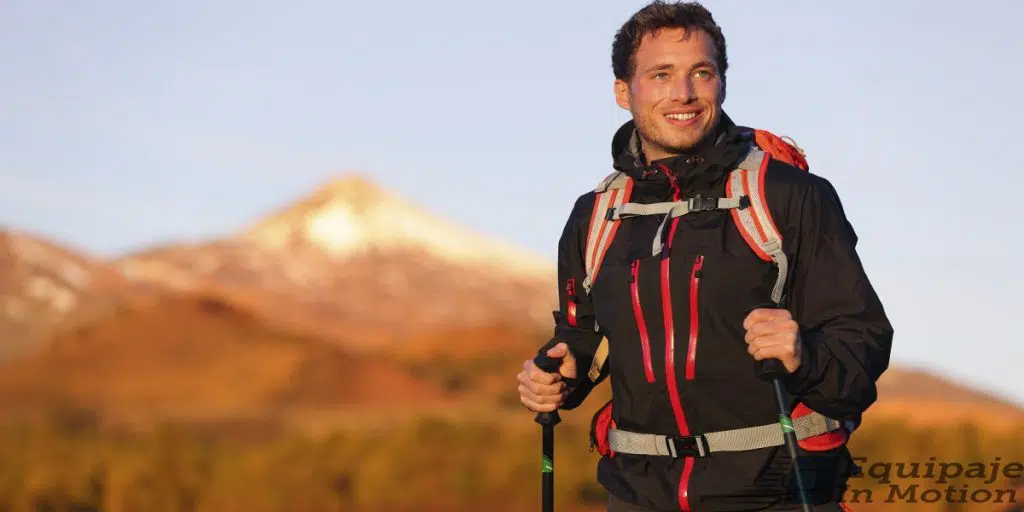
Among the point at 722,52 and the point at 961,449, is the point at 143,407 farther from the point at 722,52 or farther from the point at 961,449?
the point at 722,52

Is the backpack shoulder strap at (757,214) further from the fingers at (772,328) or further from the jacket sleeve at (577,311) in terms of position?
the jacket sleeve at (577,311)

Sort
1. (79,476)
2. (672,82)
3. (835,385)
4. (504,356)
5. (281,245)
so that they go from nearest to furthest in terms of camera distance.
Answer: (835,385), (672,82), (79,476), (504,356), (281,245)

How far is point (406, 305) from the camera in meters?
61.5

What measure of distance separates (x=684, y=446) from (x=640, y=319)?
0.32 meters

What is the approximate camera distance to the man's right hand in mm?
3414

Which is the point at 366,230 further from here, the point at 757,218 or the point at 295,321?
the point at 757,218

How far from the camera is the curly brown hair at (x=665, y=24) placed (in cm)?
334

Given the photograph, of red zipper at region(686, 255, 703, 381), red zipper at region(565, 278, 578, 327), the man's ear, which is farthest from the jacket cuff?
the man's ear

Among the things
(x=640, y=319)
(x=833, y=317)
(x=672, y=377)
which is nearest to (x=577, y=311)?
(x=640, y=319)

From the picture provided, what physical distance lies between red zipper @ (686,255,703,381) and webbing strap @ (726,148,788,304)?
134 mm

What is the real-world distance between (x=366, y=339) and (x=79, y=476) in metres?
38.5

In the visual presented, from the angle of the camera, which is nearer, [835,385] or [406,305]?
[835,385]

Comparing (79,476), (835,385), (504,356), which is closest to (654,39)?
(835,385)

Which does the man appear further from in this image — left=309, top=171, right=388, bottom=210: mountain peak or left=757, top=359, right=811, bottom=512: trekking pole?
left=309, top=171, right=388, bottom=210: mountain peak
